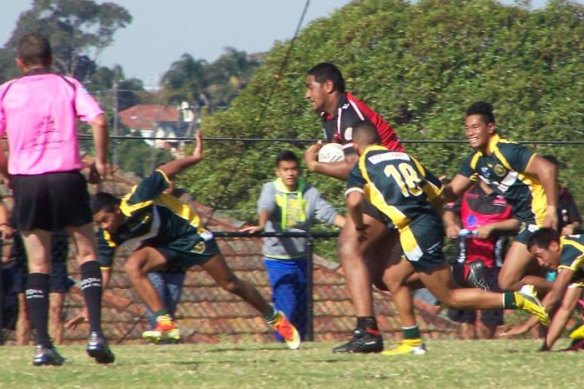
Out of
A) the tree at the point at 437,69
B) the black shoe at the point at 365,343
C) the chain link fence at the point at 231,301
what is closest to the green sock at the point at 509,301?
the black shoe at the point at 365,343

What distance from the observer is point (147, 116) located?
29.3 m

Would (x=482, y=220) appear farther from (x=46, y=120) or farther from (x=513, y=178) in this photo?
(x=46, y=120)

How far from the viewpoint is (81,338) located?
13.3 meters

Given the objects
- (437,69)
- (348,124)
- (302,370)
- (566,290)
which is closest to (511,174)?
(566,290)

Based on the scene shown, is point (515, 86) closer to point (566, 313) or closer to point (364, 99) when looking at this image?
point (364, 99)

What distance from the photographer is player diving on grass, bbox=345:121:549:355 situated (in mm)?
9102

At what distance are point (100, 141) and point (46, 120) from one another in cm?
32

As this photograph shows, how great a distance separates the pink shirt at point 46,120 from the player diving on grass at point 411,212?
204 centimetres

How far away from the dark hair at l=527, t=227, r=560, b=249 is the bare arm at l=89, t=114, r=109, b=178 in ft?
12.6

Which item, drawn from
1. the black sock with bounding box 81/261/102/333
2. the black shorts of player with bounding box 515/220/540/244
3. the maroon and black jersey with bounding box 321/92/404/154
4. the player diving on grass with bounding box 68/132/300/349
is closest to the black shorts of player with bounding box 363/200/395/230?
the maroon and black jersey with bounding box 321/92/404/154

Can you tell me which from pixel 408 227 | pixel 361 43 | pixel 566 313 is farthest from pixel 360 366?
pixel 361 43

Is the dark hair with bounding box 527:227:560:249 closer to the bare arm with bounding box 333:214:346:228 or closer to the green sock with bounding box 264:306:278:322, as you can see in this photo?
the green sock with bounding box 264:306:278:322

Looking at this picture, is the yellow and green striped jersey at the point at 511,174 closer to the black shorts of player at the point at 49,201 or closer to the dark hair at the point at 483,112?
the dark hair at the point at 483,112

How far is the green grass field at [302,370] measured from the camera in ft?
23.8
